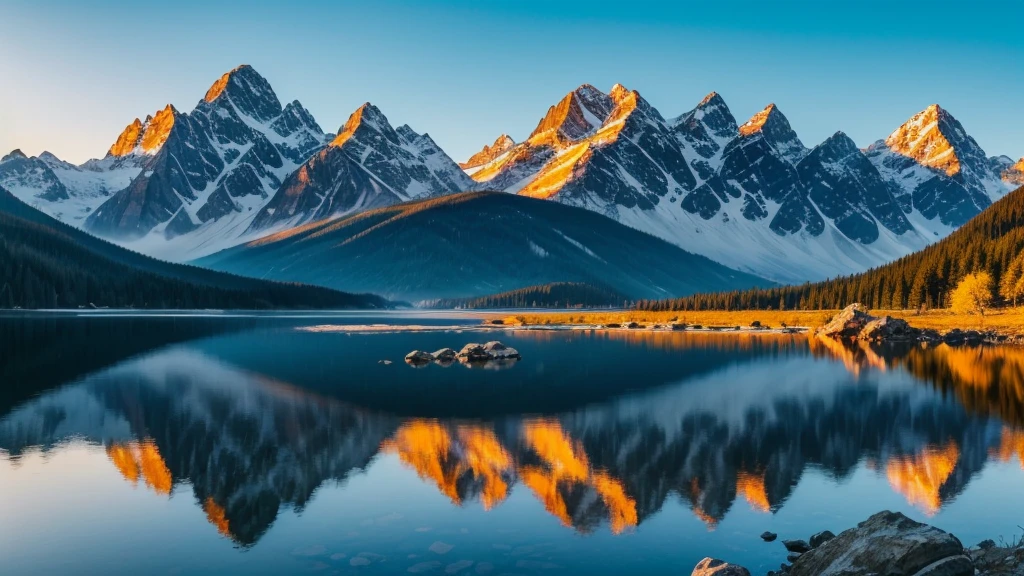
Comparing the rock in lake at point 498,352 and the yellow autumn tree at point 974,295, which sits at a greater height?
the yellow autumn tree at point 974,295

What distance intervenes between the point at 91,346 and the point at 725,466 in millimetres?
85417

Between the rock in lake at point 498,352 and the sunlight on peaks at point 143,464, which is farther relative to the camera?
the rock in lake at point 498,352

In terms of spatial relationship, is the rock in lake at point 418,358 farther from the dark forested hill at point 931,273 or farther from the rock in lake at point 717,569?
the dark forested hill at point 931,273

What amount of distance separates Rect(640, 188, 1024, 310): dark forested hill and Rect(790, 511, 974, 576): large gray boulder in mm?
140349

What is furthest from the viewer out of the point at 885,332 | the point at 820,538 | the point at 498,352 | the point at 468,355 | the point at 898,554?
the point at 885,332

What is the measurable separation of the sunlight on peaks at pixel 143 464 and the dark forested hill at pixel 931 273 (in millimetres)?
143168

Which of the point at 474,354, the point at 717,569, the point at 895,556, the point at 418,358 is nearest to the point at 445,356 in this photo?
A: the point at 474,354

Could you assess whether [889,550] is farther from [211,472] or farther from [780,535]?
[211,472]

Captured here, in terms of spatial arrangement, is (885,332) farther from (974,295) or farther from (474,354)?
(474,354)

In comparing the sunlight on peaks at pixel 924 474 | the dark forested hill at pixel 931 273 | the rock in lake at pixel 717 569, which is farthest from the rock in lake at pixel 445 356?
the dark forested hill at pixel 931 273

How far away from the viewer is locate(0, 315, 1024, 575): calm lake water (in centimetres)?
2462

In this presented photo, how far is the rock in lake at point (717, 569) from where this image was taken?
66.2ft

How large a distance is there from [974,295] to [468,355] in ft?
297

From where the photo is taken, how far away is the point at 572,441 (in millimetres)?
39875
